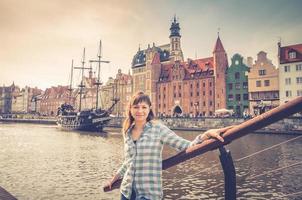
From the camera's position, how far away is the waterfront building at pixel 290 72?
55031 mm

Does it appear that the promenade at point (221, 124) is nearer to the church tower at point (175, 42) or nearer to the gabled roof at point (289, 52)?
the gabled roof at point (289, 52)

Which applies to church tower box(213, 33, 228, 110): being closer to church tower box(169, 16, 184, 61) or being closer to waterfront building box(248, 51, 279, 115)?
waterfront building box(248, 51, 279, 115)

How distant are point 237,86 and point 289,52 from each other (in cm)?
1399

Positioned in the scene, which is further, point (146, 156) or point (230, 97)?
point (230, 97)

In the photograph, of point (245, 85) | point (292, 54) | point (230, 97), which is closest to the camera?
point (292, 54)

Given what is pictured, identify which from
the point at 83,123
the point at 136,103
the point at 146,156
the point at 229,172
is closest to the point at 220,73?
the point at 83,123

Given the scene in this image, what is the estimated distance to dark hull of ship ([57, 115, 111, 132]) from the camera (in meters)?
60.4

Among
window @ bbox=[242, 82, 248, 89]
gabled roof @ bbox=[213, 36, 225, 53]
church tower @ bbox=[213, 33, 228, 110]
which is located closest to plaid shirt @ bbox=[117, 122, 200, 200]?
window @ bbox=[242, 82, 248, 89]

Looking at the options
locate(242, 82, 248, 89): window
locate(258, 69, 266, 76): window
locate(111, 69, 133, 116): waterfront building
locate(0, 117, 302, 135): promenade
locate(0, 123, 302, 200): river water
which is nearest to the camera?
locate(0, 123, 302, 200): river water

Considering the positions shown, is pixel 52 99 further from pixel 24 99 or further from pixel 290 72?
pixel 290 72

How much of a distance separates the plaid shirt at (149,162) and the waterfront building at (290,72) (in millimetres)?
58396

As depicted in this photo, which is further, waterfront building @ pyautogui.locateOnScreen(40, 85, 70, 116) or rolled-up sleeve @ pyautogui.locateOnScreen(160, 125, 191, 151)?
waterfront building @ pyautogui.locateOnScreen(40, 85, 70, 116)

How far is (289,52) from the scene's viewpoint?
2249 inches

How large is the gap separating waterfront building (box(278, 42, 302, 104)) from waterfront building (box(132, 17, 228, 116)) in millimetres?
14783
